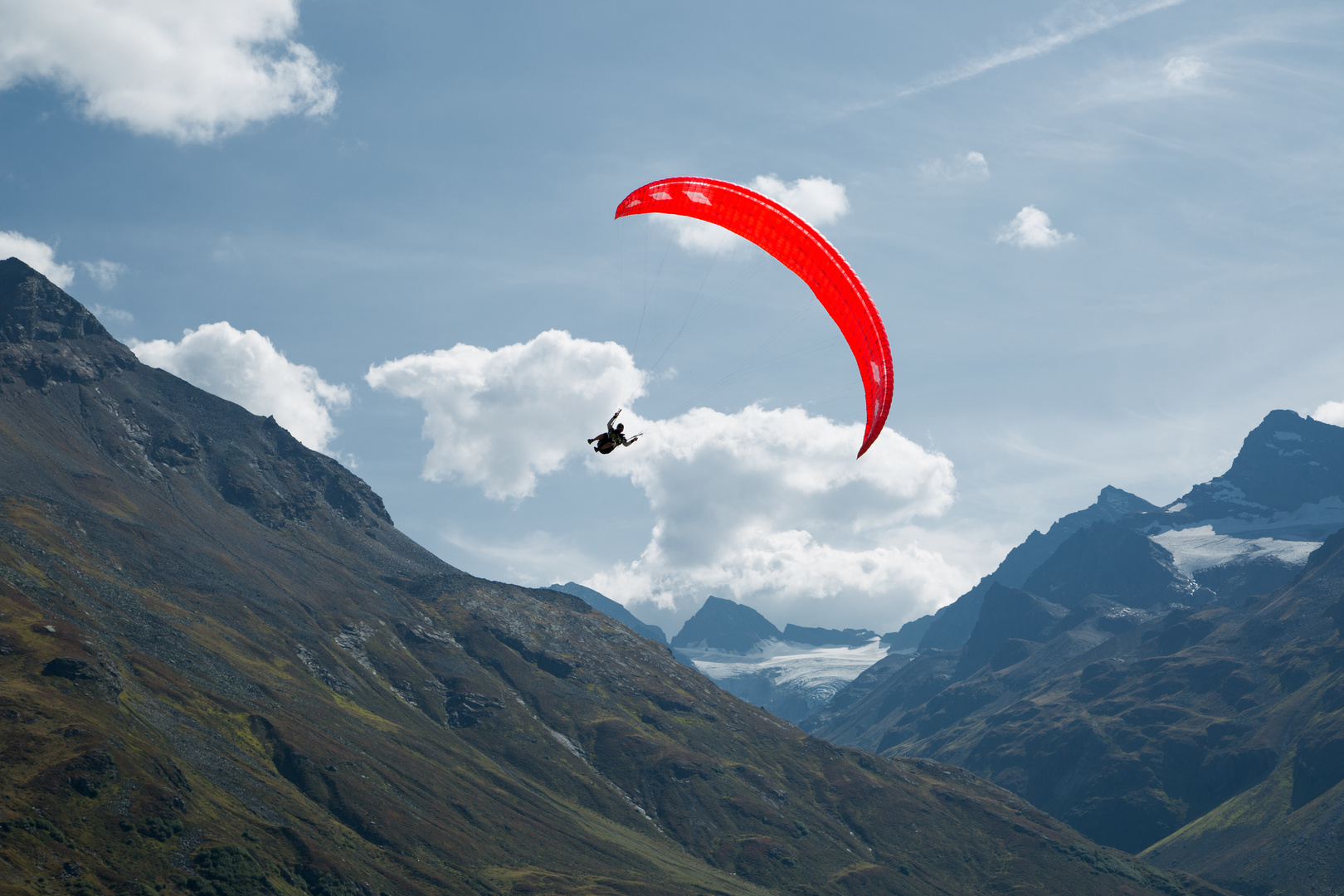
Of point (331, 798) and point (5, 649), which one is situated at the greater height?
point (5, 649)

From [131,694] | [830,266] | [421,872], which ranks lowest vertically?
[421,872]

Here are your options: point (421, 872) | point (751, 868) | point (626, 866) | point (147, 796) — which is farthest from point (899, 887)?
point (147, 796)

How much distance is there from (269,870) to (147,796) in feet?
51.2

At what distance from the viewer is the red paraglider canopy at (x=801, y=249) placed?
4919 cm

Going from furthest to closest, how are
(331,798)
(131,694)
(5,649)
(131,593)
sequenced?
(131,593) → (331,798) → (131,694) → (5,649)

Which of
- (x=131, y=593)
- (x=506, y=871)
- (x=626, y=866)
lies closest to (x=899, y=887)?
(x=626, y=866)

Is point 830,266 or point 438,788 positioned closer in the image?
point 830,266

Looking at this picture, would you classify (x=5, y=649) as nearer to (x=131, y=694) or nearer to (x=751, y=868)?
(x=131, y=694)

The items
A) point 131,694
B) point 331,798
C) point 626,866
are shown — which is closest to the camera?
point 131,694

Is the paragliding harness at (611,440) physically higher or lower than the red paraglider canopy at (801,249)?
lower

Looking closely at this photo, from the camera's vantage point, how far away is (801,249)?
50062 millimetres

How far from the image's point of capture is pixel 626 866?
16988 centimetres

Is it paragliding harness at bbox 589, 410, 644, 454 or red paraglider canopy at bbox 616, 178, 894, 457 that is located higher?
red paraglider canopy at bbox 616, 178, 894, 457

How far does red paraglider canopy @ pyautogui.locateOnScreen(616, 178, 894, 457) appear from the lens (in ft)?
161
